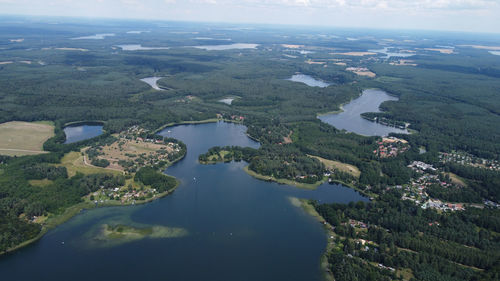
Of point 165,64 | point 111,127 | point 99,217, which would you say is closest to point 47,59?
point 165,64

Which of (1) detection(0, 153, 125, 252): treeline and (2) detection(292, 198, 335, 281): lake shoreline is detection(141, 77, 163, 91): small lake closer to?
(1) detection(0, 153, 125, 252): treeline

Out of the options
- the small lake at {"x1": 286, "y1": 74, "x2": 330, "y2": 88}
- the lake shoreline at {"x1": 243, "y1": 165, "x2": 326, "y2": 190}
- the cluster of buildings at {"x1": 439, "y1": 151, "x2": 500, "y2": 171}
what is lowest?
the lake shoreline at {"x1": 243, "y1": 165, "x2": 326, "y2": 190}

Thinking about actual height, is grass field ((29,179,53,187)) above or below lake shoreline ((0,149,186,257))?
above

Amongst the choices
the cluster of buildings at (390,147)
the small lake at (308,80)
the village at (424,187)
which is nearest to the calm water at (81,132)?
the cluster of buildings at (390,147)

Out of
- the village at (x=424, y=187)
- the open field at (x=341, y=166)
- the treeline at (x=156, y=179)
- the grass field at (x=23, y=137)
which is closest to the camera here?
the village at (x=424, y=187)

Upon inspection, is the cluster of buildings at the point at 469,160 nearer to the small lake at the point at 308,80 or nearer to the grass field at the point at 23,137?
the small lake at the point at 308,80

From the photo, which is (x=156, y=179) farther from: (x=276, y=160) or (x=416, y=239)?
(x=416, y=239)

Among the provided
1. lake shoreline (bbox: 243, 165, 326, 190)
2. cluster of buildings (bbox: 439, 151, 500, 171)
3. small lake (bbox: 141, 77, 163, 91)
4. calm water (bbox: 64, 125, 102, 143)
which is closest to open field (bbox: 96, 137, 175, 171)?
calm water (bbox: 64, 125, 102, 143)
